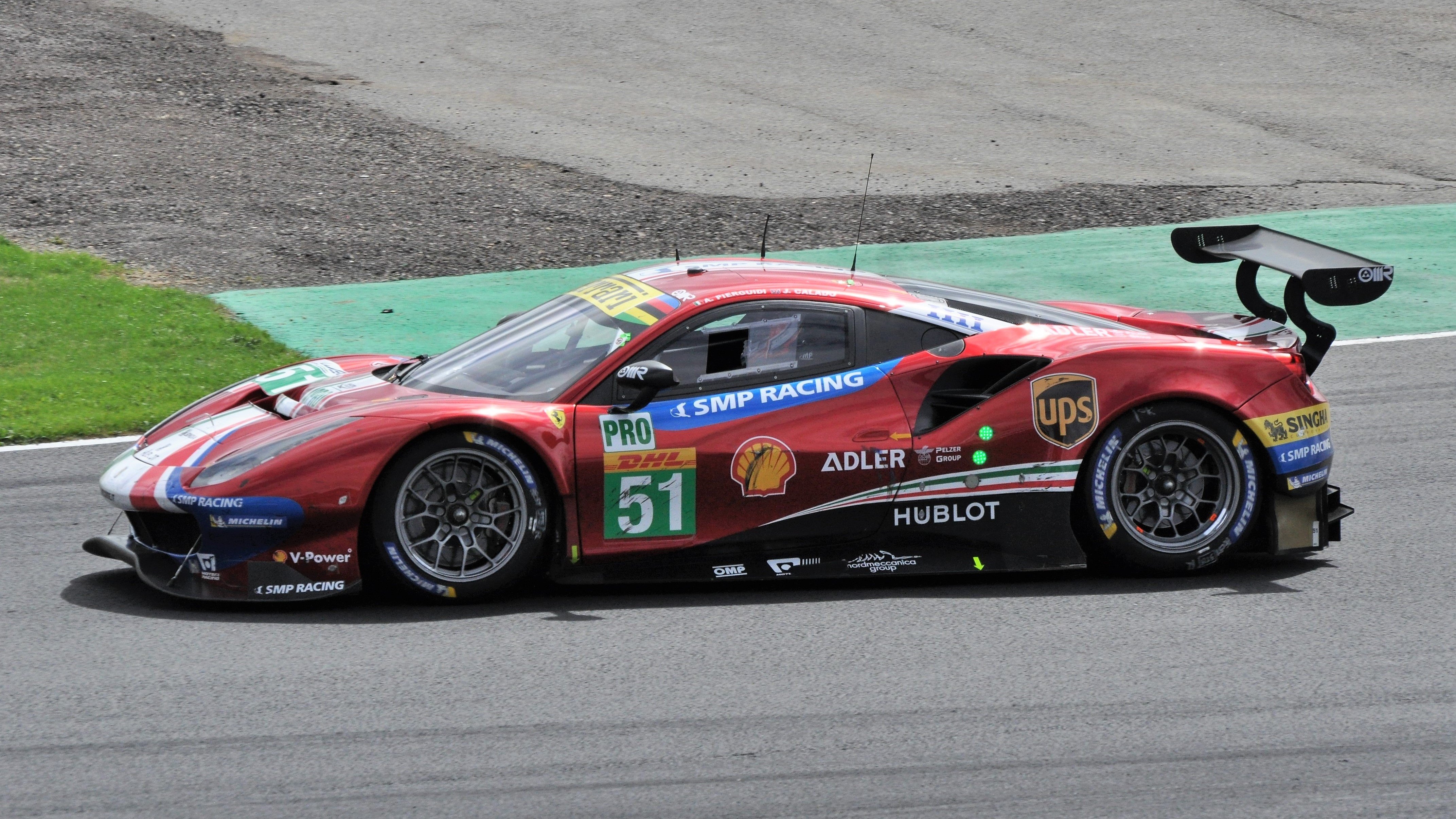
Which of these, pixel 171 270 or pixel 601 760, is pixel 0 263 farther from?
pixel 601 760

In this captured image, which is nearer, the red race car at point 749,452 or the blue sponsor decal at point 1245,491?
the red race car at point 749,452

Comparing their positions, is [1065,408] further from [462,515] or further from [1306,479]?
[462,515]

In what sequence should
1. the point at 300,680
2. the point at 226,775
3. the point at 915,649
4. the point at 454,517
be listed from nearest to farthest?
the point at 226,775
the point at 300,680
the point at 915,649
the point at 454,517

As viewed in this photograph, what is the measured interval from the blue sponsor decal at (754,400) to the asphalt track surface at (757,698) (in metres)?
0.71

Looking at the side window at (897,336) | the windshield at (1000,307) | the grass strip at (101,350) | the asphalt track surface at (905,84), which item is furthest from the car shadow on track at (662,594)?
the asphalt track surface at (905,84)

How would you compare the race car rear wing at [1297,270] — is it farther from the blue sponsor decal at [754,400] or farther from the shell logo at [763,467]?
the shell logo at [763,467]

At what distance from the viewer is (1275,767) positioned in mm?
4520

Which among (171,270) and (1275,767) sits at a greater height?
(171,270)

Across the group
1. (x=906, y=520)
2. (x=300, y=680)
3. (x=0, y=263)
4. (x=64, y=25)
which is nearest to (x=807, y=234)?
(x=0, y=263)

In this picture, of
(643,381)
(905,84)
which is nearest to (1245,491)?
(643,381)

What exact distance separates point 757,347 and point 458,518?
1.34m

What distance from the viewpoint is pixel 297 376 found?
6.69 m

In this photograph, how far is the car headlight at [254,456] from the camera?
569 centimetres

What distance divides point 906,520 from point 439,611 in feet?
6.00
